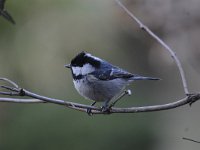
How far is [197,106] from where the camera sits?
836 centimetres

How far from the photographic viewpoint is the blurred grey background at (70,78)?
683 cm

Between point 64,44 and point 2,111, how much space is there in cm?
145

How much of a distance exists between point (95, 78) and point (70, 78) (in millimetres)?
4365

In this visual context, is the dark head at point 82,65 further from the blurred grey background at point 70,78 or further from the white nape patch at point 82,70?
the blurred grey background at point 70,78

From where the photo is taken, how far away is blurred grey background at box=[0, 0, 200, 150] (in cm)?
683

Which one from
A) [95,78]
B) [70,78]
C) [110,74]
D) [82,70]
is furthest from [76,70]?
[70,78]

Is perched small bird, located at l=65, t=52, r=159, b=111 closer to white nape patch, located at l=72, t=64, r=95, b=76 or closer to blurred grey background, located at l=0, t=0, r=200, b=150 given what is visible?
white nape patch, located at l=72, t=64, r=95, b=76

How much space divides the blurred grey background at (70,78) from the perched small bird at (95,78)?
2.24 metres

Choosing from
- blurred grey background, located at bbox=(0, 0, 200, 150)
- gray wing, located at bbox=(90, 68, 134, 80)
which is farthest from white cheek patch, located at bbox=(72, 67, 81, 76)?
blurred grey background, located at bbox=(0, 0, 200, 150)

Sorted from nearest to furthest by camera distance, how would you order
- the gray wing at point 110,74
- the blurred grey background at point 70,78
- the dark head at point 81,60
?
1. the dark head at point 81,60
2. the gray wing at point 110,74
3. the blurred grey background at point 70,78

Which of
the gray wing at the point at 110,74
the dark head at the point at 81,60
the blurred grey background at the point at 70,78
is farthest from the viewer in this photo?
the blurred grey background at the point at 70,78

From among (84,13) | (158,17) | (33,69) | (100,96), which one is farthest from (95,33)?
(100,96)

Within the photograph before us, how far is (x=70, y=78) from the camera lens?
7707 millimetres

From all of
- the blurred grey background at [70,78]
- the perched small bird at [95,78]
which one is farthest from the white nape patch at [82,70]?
Answer: the blurred grey background at [70,78]
